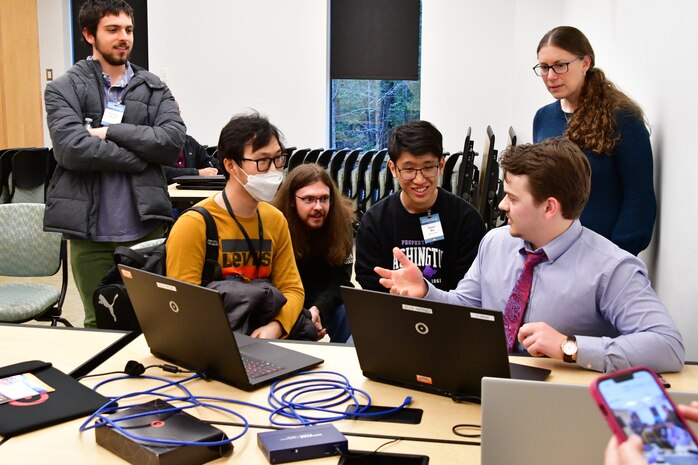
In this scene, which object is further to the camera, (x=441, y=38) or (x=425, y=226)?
(x=441, y=38)

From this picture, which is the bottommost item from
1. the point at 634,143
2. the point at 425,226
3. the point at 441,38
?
the point at 425,226

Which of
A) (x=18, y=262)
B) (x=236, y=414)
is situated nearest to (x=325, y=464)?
(x=236, y=414)

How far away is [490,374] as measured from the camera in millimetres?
1820

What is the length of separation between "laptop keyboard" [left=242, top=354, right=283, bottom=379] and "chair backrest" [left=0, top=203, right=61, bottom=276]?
2.11 meters

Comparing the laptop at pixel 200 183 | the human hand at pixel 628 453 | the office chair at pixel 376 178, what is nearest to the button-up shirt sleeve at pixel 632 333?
the human hand at pixel 628 453

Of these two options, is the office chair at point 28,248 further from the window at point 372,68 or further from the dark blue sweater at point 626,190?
the window at point 372,68

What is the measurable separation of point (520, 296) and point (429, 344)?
488 millimetres

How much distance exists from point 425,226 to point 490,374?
1.26 meters

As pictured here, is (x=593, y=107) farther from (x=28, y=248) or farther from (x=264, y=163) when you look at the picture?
(x=28, y=248)

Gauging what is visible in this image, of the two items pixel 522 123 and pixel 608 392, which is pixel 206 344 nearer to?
pixel 608 392

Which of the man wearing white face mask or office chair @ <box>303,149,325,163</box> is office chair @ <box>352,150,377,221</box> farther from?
the man wearing white face mask

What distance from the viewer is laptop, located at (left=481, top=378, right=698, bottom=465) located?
4.47 feet

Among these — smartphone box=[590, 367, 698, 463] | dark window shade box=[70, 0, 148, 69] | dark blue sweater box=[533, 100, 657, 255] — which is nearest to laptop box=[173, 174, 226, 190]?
dark blue sweater box=[533, 100, 657, 255]

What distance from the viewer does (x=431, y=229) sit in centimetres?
303
